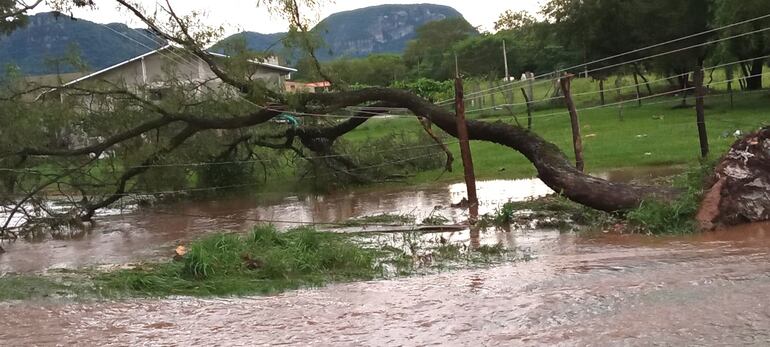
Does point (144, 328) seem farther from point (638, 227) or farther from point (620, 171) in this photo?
point (620, 171)

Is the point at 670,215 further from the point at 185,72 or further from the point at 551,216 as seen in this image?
the point at 185,72

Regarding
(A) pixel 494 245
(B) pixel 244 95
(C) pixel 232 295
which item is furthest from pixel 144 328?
(B) pixel 244 95

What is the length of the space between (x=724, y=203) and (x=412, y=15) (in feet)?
576

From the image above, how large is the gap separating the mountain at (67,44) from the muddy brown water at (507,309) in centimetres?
825

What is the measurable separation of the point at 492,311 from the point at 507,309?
0.43ft

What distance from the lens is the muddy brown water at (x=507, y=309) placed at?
17.9ft

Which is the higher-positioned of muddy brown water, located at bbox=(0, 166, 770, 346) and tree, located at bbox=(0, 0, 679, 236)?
tree, located at bbox=(0, 0, 679, 236)

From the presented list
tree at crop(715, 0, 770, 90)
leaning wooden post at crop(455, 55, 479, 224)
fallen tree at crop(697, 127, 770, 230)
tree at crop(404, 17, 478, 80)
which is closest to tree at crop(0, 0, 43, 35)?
leaning wooden post at crop(455, 55, 479, 224)

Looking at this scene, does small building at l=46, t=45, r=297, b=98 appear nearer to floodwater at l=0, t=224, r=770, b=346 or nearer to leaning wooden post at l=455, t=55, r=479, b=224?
leaning wooden post at l=455, t=55, r=479, b=224

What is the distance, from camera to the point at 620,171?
15.8 meters

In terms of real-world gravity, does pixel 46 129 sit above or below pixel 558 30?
below

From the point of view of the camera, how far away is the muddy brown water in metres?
5.45

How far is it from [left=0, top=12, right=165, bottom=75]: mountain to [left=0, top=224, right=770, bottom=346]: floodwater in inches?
324

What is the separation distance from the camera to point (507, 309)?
6.21 metres
